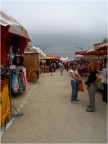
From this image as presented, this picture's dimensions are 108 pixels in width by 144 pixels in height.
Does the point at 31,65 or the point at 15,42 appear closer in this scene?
the point at 15,42

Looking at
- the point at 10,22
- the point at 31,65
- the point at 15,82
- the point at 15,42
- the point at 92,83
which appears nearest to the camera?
the point at 10,22

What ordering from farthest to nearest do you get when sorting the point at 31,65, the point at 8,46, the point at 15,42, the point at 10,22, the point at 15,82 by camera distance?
1. the point at 31,65
2. the point at 15,82
3. the point at 15,42
4. the point at 8,46
5. the point at 10,22

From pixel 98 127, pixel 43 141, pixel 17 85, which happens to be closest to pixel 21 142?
pixel 43 141

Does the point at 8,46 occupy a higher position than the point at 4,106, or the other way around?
the point at 8,46

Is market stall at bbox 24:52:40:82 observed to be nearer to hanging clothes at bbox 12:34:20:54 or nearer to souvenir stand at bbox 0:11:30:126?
souvenir stand at bbox 0:11:30:126

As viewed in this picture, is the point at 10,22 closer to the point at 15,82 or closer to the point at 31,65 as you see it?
the point at 15,82

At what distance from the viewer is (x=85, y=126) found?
693cm

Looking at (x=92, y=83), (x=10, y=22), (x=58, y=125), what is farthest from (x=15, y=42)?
(x=58, y=125)

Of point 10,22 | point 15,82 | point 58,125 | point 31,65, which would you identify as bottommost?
point 58,125

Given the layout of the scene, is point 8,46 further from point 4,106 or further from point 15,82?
point 15,82

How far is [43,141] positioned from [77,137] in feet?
2.62

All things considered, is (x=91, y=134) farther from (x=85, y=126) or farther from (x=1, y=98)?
(x=1, y=98)

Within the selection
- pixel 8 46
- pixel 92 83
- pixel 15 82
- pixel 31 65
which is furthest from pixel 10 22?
pixel 31 65

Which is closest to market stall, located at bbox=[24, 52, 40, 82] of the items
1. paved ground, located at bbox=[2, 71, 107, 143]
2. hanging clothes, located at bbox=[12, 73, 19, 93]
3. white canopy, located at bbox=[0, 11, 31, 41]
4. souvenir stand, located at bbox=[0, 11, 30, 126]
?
hanging clothes, located at bbox=[12, 73, 19, 93]
